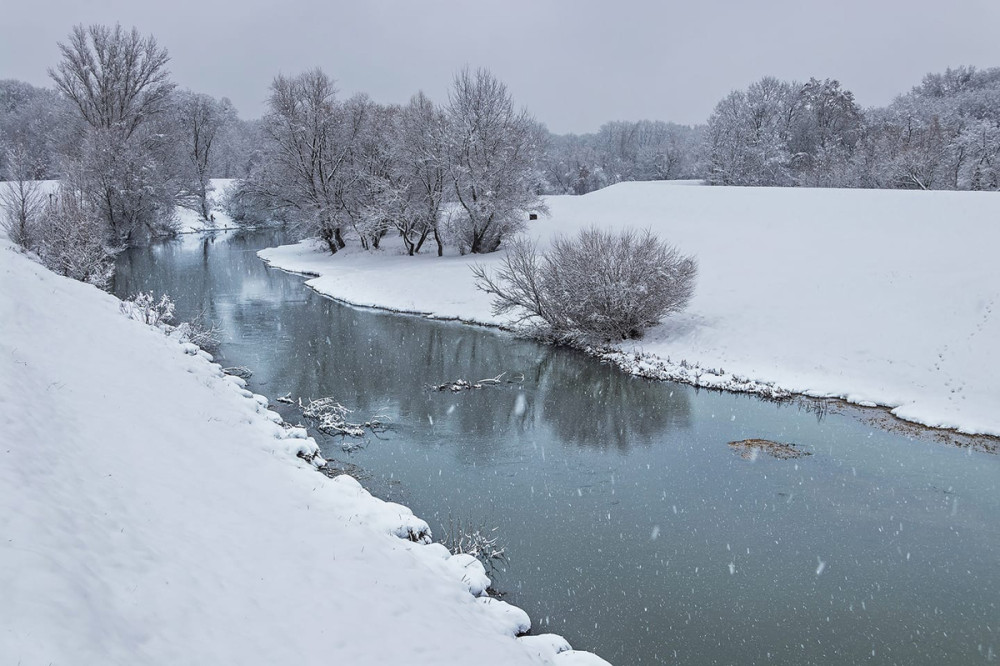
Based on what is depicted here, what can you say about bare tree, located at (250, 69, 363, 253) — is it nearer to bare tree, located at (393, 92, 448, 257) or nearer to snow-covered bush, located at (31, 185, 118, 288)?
bare tree, located at (393, 92, 448, 257)

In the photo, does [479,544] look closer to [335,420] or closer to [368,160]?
[335,420]

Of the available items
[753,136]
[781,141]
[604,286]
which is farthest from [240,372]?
[781,141]

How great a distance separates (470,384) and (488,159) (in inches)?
837

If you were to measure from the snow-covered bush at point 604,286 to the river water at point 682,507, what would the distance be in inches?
97.5

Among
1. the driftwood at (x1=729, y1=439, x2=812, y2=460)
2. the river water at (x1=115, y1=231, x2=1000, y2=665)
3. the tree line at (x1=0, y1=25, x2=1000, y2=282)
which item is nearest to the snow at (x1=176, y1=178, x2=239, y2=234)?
the tree line at (x1=0, y1=25, x2=1000, y2=282)

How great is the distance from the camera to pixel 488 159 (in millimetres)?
36906

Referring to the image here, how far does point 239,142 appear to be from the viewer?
96875 mm

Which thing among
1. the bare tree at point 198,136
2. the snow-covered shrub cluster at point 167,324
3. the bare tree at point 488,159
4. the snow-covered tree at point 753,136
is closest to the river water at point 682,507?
the snow-covered shrub cluster at point 167,324

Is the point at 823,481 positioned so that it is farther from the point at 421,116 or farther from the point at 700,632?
the point at 421,116

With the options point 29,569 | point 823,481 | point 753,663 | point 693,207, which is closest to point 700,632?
point 753,663

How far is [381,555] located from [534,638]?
7.31 feet

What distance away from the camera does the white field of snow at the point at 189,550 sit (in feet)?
16.7

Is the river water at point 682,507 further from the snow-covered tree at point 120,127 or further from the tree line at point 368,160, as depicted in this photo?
the snow-covered tree at point 120,127

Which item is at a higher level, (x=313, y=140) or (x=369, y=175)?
(x=313, y=140)
